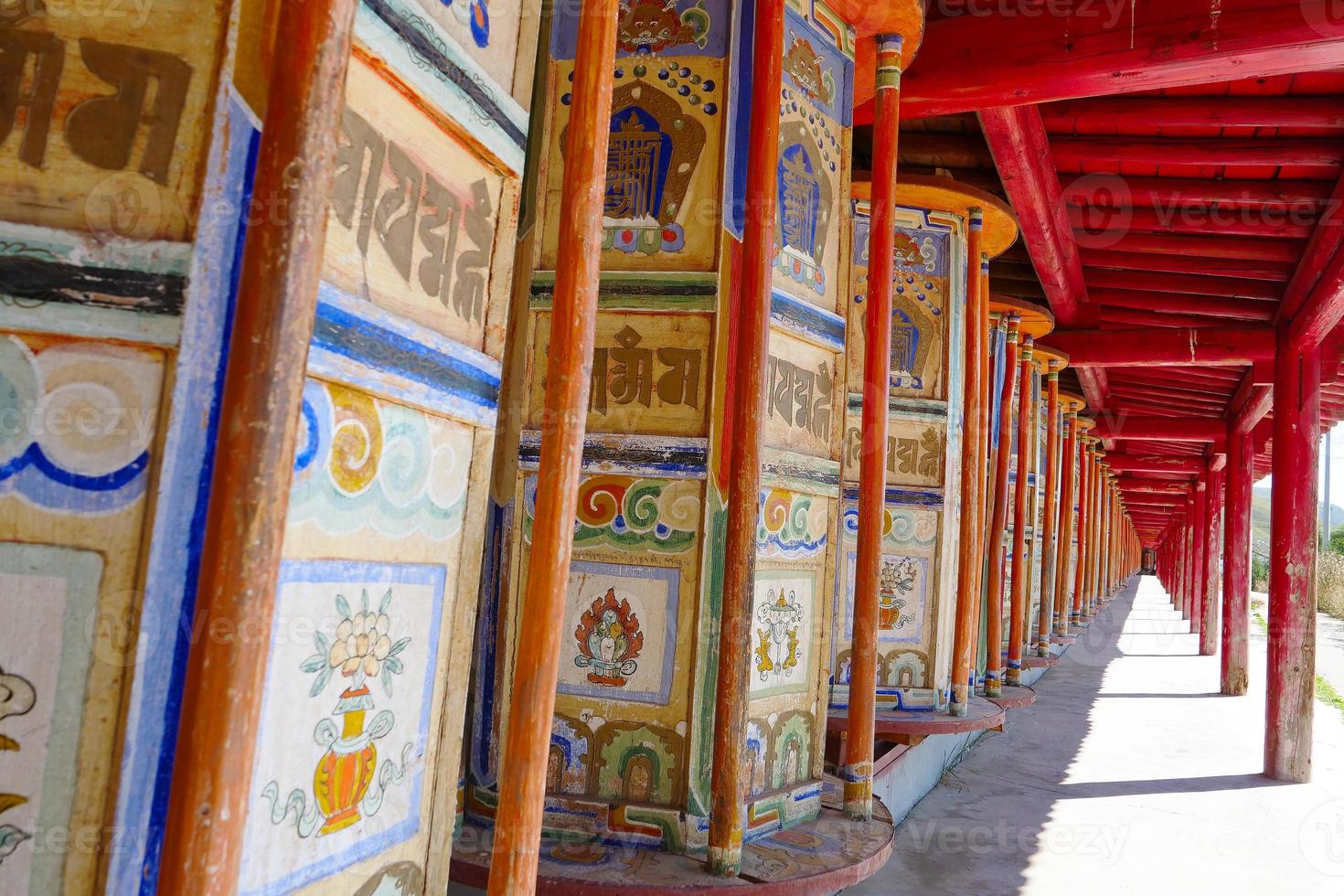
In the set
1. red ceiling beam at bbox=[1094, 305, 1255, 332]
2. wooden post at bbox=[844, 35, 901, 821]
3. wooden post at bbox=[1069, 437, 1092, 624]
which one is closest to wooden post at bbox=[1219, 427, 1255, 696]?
red ceiling beam at bbox=[1094, 305, 1255, 332]

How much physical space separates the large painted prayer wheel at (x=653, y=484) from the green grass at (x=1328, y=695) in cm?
1181

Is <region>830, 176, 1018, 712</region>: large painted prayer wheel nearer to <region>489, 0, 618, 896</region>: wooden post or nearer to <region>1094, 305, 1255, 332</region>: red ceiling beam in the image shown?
<region>489, 0, 618, 896</region>: wooden post

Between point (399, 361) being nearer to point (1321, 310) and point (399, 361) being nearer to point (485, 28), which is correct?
point (485, 28)

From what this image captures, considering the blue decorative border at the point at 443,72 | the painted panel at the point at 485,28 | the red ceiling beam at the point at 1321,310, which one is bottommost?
the blue decorative border at the point at 443,72

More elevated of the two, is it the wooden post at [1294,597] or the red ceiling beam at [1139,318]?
the red ceiling beam at [1139,318]

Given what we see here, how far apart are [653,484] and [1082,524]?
1509 cm

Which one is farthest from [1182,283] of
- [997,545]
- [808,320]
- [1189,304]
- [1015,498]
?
[808,320]

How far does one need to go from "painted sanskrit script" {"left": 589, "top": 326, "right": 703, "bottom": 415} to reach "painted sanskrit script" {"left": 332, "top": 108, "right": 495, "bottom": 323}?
4.03ft

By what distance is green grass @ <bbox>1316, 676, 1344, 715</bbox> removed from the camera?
12585 mm

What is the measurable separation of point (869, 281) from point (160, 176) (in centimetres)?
286

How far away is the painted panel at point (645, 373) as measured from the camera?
128 inches

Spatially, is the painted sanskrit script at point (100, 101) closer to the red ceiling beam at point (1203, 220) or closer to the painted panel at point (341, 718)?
the painted panel at point (341, 718)

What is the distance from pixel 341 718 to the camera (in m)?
1.72

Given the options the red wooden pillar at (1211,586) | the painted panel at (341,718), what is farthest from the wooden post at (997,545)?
the red wooden pillar at (1211,586)
